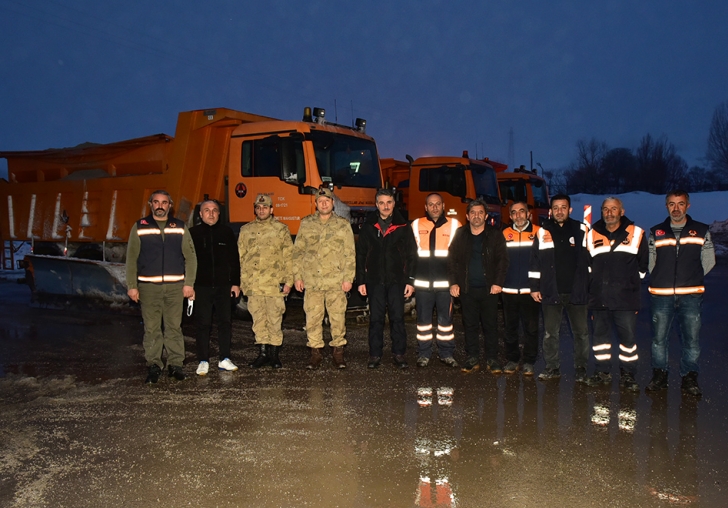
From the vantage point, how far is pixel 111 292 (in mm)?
10453

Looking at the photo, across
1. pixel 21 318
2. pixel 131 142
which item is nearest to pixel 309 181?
pixel 131 142

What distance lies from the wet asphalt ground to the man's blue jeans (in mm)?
293

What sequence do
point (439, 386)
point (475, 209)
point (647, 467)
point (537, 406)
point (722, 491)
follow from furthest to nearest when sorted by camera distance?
point (475, 209) → point (439, 386) → point (537, 406) → point (647, 467) → point (722, 491)

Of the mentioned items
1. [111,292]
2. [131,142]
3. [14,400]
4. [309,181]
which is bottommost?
[14,400]

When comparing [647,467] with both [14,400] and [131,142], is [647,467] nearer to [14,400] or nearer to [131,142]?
[14,400]

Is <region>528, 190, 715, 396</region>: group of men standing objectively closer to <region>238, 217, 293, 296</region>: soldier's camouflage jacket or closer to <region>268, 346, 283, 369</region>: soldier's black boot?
<region>238, 217, 293, 296</region>: soldier's camouflage jacket

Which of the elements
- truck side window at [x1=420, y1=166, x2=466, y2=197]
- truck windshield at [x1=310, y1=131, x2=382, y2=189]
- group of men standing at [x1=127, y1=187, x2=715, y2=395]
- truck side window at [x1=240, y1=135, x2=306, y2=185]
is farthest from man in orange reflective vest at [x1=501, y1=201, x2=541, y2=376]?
truck side window at [x1=420, y1=166, x2=466, y2=197]

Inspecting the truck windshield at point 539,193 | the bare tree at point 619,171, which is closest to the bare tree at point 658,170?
the bare tree at point 619,171

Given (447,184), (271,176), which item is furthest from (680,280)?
(447,184)

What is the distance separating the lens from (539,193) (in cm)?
1758

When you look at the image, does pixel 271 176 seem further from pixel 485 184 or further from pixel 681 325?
pixel 485 184

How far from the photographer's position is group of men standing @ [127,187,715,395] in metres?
5.86

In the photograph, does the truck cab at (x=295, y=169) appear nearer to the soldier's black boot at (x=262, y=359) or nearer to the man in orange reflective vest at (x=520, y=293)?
the soldier's black boot at (x=262, y=359)

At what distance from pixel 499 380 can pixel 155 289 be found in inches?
144
